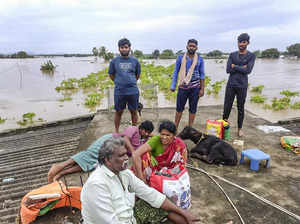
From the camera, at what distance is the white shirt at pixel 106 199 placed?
1431 millimetres

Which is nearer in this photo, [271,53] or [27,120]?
[27,120]

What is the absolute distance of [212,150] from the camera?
3295mm

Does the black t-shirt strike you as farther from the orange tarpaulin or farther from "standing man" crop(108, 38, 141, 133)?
the orange tarpaulin

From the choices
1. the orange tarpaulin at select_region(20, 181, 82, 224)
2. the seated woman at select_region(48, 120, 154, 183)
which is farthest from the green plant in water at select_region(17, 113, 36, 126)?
the orange tarpaulin at select_region(20, 181, 82, 224)

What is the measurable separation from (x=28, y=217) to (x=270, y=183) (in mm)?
2851

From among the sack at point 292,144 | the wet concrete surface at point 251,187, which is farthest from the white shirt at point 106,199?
the sack at point 292,144

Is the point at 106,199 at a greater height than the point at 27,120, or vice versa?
the point at 106,199

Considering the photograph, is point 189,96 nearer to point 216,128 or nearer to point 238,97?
point 216,128

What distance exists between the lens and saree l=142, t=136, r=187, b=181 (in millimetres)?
2455

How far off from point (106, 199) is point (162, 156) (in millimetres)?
1116

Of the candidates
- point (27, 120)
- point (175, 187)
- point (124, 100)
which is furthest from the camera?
point (27, 120)

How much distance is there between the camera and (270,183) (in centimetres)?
281

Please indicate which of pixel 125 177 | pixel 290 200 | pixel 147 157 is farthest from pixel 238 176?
pixel 125 177

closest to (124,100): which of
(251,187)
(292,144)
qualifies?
(251,187)
